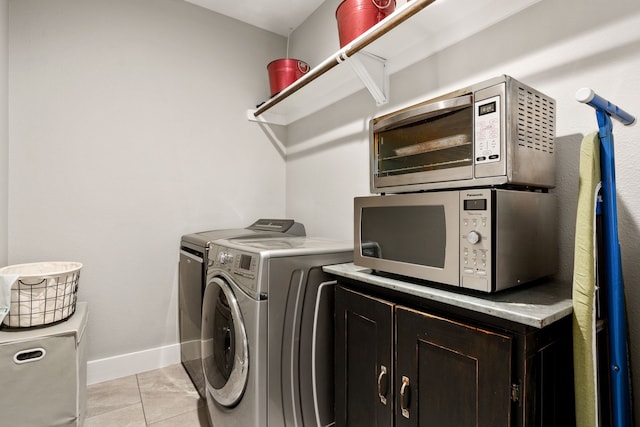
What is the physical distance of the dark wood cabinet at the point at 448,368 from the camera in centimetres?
84

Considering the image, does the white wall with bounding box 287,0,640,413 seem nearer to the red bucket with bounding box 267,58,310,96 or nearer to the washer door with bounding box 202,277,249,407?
the red bucket with bounding box 267,58,310,96

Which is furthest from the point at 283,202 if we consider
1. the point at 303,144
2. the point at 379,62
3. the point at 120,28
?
the point at 120,28

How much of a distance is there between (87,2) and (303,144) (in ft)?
5.53

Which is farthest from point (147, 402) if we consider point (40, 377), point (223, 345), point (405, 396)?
point (405, 396)

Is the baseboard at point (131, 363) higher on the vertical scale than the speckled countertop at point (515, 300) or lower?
lower

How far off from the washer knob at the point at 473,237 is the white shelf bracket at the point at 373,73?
119 centimetres

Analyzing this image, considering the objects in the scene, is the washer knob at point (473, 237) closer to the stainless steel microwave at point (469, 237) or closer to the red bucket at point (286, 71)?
the stainless steel microwave at point (469, 237)

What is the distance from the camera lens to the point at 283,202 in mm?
2961

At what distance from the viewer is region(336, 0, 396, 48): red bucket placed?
1.62m

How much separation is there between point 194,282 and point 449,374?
5.27 ft

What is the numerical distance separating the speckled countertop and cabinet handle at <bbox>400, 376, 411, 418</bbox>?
0.30 meters

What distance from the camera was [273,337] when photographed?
4.54 ft

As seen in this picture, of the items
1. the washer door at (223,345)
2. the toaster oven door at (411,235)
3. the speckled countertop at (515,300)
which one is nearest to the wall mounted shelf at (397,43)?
the toaster oven door at (411,235)

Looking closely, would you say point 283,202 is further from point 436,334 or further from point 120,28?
point 436,334
